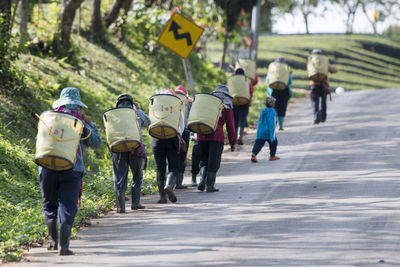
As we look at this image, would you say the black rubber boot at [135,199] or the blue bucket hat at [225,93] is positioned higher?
the blue bucket hat at [225,93]

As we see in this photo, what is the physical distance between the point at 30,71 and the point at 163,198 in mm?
6948

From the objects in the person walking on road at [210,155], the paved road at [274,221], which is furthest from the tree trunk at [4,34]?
the person walking on road at [210,155]

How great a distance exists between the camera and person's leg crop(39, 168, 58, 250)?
8.57 meters

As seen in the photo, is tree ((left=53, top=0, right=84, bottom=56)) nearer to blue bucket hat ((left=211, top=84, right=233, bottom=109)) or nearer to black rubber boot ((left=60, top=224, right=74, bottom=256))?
blue bucket hat ((left=211, top=84, right=233, bottom=109))

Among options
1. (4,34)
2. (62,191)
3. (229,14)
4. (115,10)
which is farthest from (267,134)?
(229,14)

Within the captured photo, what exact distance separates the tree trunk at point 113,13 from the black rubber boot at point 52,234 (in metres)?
16.9

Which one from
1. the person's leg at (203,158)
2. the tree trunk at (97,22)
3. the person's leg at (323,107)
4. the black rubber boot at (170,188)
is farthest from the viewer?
the tree trunk at (97,22)

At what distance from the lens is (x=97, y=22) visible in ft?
77.9

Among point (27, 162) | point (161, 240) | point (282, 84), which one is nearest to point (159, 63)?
point (282, 84)

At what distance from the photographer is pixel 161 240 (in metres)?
9.00

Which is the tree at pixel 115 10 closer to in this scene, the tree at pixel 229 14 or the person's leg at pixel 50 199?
the tree at pixel 229 14

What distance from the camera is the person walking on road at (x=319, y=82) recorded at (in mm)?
20156

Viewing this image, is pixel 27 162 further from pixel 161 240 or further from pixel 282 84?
pixel 282 84

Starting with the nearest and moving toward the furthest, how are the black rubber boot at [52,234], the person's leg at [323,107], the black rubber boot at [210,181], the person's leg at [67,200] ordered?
Answer: the person's leg at [67,200] < the black rubber boot at [52,234] < the black rubber boot at [210,181] < the person's leg at [323,107]
